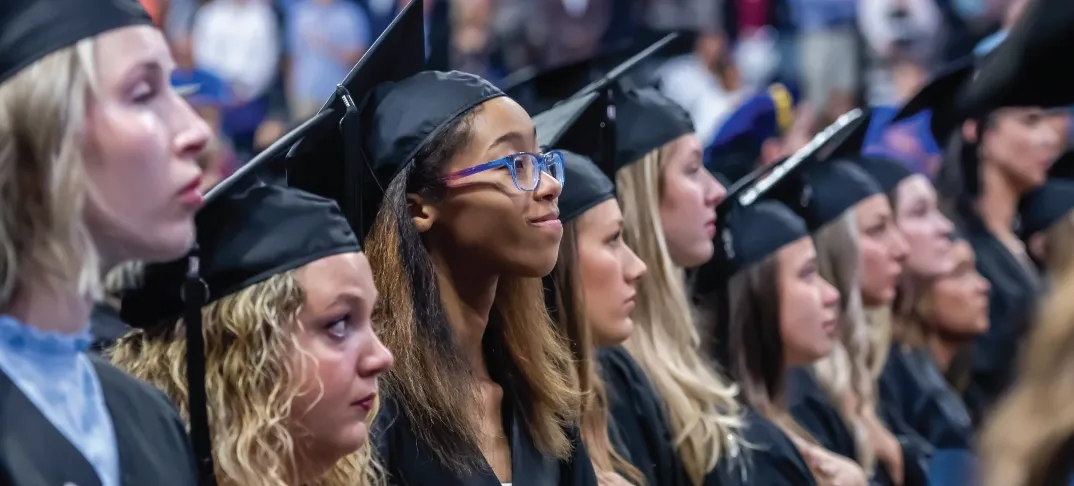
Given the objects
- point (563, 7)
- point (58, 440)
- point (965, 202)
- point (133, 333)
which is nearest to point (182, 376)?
point (133, 333)

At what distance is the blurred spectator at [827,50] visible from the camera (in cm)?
970

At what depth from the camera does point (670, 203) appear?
13.2ft

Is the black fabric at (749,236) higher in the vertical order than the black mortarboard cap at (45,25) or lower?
lower

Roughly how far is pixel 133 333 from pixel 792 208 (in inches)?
103

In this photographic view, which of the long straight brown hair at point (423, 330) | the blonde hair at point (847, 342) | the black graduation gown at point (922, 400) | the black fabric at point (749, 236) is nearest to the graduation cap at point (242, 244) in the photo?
the long straight brown hair at point (423, 330)

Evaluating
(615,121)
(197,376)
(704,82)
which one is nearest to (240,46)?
(704,82)

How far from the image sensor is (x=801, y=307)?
4.34 m

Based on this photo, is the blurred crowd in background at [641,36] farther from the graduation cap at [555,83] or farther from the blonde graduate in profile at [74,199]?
the blonde graduate in profile at [74,199]

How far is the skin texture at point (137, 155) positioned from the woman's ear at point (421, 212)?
966 millimetres

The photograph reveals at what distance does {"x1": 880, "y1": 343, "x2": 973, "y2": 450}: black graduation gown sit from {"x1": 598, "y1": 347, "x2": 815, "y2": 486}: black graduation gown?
162 centimetres

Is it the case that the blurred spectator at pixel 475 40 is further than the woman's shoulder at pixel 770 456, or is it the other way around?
the blurred spectator at pixel 475 40

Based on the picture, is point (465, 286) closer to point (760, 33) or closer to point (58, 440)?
point (58, 440)

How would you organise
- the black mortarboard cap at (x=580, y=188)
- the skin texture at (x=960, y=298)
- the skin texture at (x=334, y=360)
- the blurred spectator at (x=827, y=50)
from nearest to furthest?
1. the skin texture at (x=334, y=360)
2. the black mortarboard cap at (x=580, y=188)
3. the skin texture at (x=960, y=298)
4. the blurred spectator at (x=827, y=50)

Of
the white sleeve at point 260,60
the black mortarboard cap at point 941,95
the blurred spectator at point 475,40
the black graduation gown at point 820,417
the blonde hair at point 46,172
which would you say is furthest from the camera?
the blurred spectator at point 475,40
